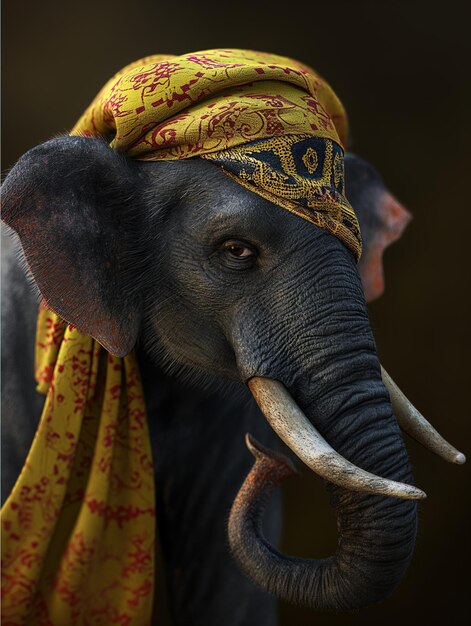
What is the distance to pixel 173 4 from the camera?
3.27 meters

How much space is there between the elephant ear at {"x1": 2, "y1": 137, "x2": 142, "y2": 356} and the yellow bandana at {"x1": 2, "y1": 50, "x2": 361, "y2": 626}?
0.26 feet

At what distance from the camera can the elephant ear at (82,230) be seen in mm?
1693

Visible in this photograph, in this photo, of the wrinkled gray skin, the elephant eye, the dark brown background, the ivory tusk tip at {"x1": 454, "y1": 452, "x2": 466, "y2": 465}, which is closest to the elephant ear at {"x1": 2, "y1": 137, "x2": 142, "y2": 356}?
the wrinkled gray skin

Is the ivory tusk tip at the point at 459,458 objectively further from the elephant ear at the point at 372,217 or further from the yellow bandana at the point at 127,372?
the elephant ear at the point at 372,217

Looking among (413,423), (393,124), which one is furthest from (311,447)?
(393,124)

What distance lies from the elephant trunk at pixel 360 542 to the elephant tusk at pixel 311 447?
0.19 feet

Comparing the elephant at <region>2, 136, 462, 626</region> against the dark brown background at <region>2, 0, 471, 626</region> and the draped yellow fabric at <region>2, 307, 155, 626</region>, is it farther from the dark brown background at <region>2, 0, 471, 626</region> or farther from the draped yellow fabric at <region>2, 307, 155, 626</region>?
the dark brown background at <region>2, 0, 471, 626</region>

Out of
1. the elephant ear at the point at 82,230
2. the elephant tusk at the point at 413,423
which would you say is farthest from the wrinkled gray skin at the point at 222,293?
the elephant tusk at the point at 413,423

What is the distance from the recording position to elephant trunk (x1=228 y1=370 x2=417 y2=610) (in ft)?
5.07

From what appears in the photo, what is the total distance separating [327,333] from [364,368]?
0.07 meters

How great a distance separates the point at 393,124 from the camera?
3428mm

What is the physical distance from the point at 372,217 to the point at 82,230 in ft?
2.43

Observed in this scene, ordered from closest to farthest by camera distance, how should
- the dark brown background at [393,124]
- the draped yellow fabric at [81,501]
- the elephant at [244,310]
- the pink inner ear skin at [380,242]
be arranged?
the elephant at [244,310], the draped yellow fabric at [81,501], the pink inner ear skin at [380,242], the dark brown background at [393,124]

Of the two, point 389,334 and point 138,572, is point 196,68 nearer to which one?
point 138,572
